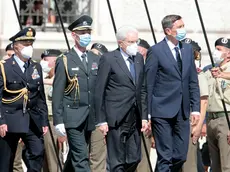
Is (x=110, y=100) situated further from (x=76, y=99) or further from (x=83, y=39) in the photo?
(x=83, y=39)

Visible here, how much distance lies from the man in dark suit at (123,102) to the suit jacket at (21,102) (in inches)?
38.2

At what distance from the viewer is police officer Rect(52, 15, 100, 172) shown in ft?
45.3

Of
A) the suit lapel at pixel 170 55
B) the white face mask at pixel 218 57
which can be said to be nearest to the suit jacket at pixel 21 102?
the suit lapel at pixel 170 55

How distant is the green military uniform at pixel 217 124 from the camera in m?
14.9

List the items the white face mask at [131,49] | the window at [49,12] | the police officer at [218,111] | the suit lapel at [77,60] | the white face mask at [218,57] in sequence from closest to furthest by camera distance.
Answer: the white face mask at [131,49] < the suit lapel at [77,60] < the police officer at [218,111] < the white face mask at [218,57] < the window at [49,12]

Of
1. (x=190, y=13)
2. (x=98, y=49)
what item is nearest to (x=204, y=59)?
(x=190, y=13)

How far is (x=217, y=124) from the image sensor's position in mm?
14961

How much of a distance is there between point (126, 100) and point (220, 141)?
1788 mm

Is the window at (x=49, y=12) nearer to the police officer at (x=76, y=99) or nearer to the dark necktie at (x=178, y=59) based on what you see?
the police officer at (x=76, y=99)

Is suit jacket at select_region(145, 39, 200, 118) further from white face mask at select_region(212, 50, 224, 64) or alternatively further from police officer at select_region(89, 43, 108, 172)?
police officer at select_region(89, 43, 108, 172)

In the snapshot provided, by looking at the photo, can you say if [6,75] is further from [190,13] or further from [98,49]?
[190,13]

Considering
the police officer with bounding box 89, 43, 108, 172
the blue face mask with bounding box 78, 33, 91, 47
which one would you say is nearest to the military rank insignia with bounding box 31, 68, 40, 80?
the blue face mask with bounding box 78, 33, 91, 47

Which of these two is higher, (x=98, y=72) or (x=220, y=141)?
(x=98, y=72)

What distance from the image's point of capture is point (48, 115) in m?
15.5
